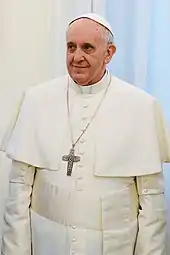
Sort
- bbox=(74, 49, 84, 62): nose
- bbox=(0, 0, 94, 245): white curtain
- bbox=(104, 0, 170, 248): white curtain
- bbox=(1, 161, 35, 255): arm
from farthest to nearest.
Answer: bbox=(0, 0, 94, 245): white curtain → bbox=(104, 0, 170, 248): white curtain → bbox=(1, 161, 35, 255): arm → bbox=(74, 49, 84, 62): nose

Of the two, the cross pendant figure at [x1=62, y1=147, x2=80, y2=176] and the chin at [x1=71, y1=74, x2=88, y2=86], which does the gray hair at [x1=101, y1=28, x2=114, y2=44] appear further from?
the cross pendant figure at [x1=62, y1=147, x2=80, y2=176]

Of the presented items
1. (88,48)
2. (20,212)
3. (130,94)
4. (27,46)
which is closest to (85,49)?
(88,48)

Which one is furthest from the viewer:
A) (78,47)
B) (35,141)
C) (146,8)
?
(146,8)

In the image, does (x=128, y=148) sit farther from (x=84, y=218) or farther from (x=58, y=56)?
(x=58, y=56)

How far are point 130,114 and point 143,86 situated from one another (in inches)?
19.1

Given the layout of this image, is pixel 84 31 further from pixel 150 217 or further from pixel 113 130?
pixel 150 217

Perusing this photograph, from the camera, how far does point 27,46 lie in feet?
7.85

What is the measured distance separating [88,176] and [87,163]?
43mm

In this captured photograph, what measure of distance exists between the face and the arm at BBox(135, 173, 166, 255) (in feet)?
1.34

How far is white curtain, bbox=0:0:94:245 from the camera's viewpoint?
2.37m

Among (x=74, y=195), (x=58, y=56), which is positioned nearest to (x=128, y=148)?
(x=74, y=195)

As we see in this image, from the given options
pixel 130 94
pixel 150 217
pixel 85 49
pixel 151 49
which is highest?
pixel 151 49

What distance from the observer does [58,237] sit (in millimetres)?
1765

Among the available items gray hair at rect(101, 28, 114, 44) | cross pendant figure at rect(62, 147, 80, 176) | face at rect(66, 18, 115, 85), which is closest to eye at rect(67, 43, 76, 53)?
face at rect(66, 18, 115, 85)
